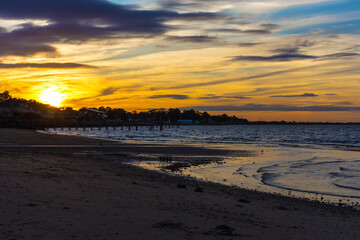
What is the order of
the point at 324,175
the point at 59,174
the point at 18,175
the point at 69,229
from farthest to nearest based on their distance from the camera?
the point at 324,175, the point at 59,174, the point at 18,175, the point at 69,229

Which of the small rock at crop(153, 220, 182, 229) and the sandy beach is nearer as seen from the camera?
the sandy beach

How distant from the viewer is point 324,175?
62.8 feet

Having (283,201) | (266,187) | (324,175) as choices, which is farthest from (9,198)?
(324,175)

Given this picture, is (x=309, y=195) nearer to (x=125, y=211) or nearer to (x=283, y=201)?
(x=283, y=201)

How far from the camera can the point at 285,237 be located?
23.9 feet

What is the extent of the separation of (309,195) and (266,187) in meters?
1.89

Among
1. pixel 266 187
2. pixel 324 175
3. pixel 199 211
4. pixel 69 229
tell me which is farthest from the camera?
pixel 324 175

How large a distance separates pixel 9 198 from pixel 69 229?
259 cm

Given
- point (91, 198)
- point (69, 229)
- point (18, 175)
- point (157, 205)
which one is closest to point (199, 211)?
point (157, 205)

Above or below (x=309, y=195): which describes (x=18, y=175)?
above

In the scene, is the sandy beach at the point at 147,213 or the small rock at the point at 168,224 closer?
the sandy beach at the point at 147,213

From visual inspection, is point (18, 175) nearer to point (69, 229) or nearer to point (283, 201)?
point (69, 229)

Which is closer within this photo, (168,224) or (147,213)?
(168,224)

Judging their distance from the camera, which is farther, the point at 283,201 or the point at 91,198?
the point at 283,201
